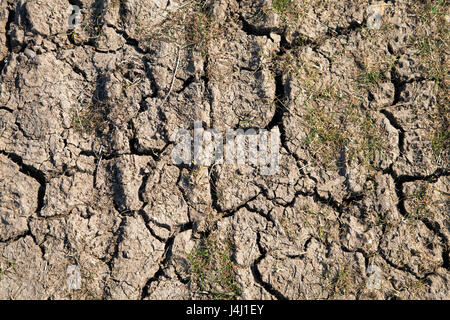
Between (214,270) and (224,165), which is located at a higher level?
(224,165)

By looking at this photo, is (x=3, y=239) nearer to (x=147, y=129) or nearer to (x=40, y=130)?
(x=40, y=130)

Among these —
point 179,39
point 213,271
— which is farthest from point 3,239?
point 179,39

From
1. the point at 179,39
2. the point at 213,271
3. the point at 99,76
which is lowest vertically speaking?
the point at 213,271

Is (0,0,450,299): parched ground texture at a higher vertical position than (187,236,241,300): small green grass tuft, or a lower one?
higher

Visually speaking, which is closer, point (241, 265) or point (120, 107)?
point (241, 265)

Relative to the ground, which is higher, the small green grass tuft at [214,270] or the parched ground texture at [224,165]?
the parched ground texture at [224,165]

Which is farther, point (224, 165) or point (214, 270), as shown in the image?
point (224, 165)
